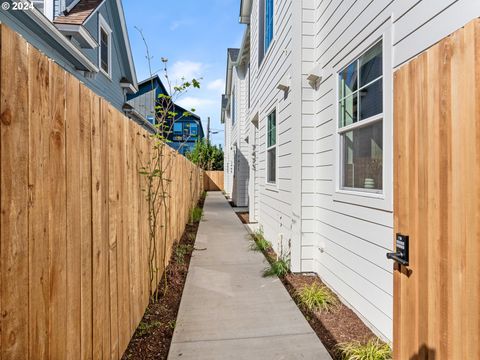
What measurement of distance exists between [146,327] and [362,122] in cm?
293

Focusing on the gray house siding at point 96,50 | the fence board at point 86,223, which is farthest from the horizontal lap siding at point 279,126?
the gray house siding at point 96,50

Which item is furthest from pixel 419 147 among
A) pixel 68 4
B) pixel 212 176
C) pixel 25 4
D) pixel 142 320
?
pixel 212 176

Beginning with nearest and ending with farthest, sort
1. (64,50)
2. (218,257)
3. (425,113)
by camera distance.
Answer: (425,113) < (218,257) < (64,50)

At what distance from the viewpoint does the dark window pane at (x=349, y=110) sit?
3566mm

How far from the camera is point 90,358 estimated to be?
187cm

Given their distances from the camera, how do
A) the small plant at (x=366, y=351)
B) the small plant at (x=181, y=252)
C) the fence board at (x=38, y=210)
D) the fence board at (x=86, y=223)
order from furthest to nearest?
1. the small plant at (x=181, y=252)
2. the small plant at (x=366, y=351)
3. the fence board at (x=86, y=223)
4. the fence board at (x=38, y=210)

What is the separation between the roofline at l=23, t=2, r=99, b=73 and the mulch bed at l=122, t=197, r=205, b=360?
468 centimetres

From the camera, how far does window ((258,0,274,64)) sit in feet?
22.7

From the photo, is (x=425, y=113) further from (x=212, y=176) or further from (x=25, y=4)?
(x=212, y=176)

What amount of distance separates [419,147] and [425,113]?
19cm

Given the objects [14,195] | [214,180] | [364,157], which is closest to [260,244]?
[364,157]

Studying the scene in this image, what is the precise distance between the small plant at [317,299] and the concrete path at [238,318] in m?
0.16

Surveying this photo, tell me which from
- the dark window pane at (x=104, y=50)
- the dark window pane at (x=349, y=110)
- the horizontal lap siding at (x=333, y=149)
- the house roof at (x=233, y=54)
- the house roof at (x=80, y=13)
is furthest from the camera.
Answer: the house roof at (x=233, y=54)

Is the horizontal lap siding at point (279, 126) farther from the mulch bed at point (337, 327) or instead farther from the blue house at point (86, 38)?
the blue house at point (86, 38)
